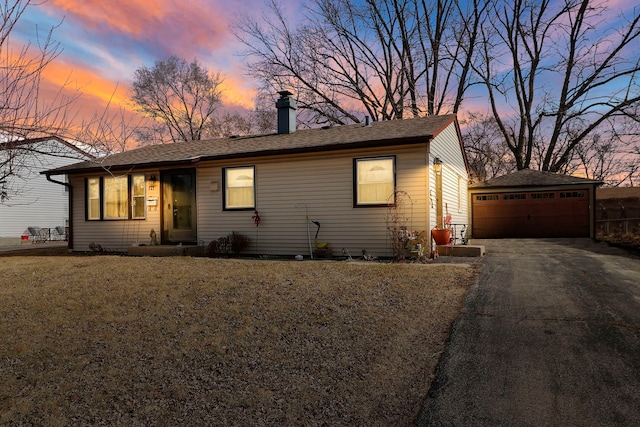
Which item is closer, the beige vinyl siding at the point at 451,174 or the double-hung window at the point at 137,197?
the beige vinyl siding at the point at 451,174

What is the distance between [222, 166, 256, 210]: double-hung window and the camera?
35.2 feet

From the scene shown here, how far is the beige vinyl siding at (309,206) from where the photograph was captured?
9234mm

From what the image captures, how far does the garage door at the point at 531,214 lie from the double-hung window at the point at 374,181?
29.3ft

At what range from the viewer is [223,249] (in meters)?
10.5

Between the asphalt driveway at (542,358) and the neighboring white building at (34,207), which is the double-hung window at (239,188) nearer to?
the asphalt driveway at (542,358)

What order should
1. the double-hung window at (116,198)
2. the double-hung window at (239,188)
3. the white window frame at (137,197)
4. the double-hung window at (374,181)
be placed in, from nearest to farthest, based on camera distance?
the double-hung window at (374,181) < the double-hung window at (239,188) < the white window frame at (137,197) < the double-hung window at (116,198)

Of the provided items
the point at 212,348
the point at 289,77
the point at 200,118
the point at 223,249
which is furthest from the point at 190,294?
the point at 200,118

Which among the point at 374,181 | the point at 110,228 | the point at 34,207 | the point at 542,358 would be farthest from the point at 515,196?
the point at 34,207

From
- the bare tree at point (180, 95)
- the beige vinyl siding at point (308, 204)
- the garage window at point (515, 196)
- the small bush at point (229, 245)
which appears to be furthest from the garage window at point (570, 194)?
the bare tree at point (180, 95)

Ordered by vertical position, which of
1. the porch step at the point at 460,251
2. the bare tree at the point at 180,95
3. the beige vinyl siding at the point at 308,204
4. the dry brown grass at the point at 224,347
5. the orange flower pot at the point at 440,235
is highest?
the bare tree at the point at 180,95

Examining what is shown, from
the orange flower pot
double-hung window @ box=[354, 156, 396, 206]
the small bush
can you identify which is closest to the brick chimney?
double-hung window @ box=[354, 156, 396, 206]

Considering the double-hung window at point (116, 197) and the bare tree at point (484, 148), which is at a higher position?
the bare tree at point (484, 148)

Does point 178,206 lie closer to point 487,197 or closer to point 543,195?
point 487,197

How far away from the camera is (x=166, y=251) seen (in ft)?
33.5
